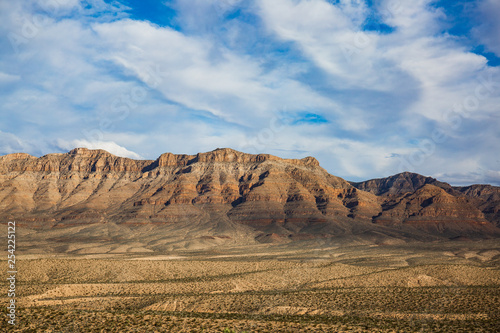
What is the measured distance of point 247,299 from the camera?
36.3 metres

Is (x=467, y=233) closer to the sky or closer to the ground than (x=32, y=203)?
closer to the ground

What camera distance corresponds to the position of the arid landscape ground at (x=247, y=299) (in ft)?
79.2

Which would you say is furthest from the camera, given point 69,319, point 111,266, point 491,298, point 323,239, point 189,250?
point 323,239

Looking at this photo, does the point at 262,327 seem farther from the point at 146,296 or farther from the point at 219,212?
the point at 219,212

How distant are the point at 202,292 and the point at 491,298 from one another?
29.1 metres

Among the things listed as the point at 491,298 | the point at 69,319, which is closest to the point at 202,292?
the point at 69,319

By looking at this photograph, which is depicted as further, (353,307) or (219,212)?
(219,212)

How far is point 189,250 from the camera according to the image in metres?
125

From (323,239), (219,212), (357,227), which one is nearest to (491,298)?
(323,239)

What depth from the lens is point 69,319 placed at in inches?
926

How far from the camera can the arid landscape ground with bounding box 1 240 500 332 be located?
24.1 metres

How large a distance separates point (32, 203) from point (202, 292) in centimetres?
18619

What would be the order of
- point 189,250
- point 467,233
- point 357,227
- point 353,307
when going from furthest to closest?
point 467,233 < point 357,227 < point 189,250 < point 353,307

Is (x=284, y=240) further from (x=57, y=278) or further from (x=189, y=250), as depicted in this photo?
(x=57, y=278)
